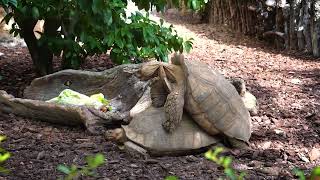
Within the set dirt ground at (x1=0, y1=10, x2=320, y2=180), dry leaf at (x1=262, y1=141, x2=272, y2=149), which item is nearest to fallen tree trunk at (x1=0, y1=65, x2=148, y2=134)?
dirt ground at (x1=0, y1=10, x2=320, y2=180)

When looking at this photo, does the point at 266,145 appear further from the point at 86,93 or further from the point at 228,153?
the point at 86,93

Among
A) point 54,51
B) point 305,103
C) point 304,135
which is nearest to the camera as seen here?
point 304,135

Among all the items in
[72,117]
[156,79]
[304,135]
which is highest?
[156,79]

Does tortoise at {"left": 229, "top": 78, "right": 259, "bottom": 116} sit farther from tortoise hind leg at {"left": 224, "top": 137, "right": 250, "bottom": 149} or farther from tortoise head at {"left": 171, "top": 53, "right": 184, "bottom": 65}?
tortoise head at {"left": 171, "top": 53, "right": 184, "bottom": 65}

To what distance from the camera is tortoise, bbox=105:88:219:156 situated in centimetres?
317

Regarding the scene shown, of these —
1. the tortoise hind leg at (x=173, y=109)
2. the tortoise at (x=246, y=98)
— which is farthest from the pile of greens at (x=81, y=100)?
the tortoise at (x=246, y=98)

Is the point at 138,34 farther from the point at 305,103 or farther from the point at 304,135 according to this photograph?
the point at 304,135

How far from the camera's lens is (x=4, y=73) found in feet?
18.5

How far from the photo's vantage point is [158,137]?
320 cm

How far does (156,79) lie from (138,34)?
65.5 inches

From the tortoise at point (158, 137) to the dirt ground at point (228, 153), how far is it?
53 mm

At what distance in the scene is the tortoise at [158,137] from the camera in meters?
3.17

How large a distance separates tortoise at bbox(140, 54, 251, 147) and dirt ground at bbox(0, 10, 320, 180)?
0.54 feet

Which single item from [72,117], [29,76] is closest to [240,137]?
[72,117]
